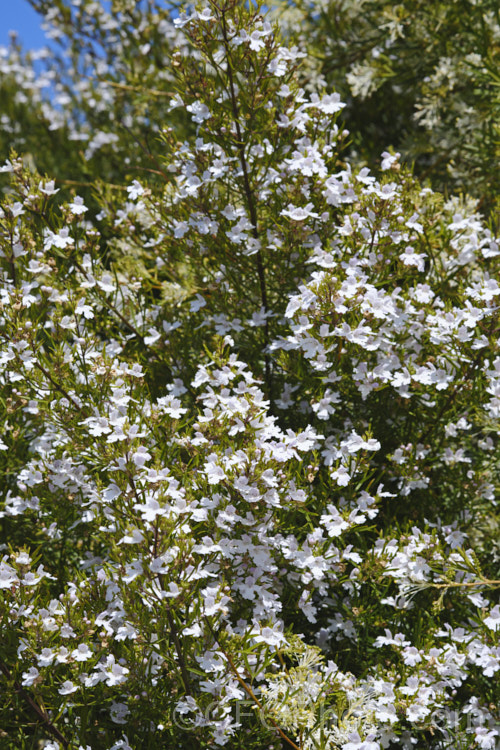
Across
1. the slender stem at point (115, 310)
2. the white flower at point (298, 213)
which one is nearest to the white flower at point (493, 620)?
the white flower at point (298, 213)

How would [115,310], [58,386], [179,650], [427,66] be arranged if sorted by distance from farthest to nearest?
[427,66]
[115,310]
[58,386]
[179,650]

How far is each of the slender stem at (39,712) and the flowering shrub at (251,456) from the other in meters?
0.01

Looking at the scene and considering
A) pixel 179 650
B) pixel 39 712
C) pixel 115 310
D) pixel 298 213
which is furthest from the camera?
pixel 115 310

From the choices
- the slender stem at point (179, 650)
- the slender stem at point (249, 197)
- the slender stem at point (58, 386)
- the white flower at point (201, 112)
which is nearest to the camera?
the slender stem at point (179, 650)

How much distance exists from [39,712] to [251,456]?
37.5 inches

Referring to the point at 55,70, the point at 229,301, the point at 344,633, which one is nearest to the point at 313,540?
the point at 344,633

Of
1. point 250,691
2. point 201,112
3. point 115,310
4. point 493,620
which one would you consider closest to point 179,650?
point 250,691

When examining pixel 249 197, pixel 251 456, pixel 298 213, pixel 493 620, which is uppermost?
pixel 249 197

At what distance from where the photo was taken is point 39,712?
2035mm

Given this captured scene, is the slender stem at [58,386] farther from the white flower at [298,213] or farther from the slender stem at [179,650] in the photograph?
the white flower at [298,213]

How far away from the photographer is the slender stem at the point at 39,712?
2047 mm

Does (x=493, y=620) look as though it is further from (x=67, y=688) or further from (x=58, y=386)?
(x=58, y=386)

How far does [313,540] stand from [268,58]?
5.34 ft

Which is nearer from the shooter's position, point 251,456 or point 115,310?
point 251,456
